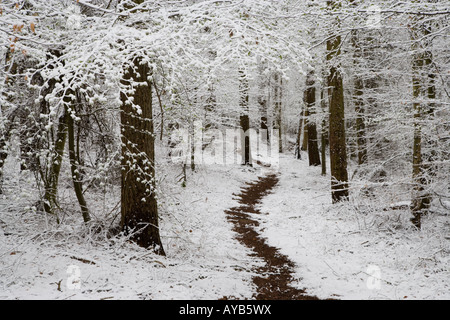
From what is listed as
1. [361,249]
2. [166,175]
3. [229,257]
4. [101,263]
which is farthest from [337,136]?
[101,263]

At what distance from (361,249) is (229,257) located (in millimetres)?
3006

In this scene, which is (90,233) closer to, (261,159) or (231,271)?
(231,271)

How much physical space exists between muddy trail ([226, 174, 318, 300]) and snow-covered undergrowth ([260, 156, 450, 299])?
237mm

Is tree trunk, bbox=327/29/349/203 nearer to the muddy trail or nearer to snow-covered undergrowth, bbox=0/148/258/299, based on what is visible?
the muddy trail

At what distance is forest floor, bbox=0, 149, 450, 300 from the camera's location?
451cm

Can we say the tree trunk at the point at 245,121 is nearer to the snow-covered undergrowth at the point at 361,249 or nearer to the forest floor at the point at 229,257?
the snow-covered undergrowth at the point at 361,249

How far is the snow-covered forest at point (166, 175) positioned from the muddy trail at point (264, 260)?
1.8 inches

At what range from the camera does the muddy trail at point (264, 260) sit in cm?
518

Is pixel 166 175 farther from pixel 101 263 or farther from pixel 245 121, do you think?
pixel 245 121

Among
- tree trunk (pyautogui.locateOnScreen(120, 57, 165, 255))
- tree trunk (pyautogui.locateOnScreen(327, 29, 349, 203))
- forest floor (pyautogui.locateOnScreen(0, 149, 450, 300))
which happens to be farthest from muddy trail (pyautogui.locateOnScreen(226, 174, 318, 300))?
tree trunk (pyautogui.locateOnScreen(327, 29, 349, 203))

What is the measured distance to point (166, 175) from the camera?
709 centimetres
